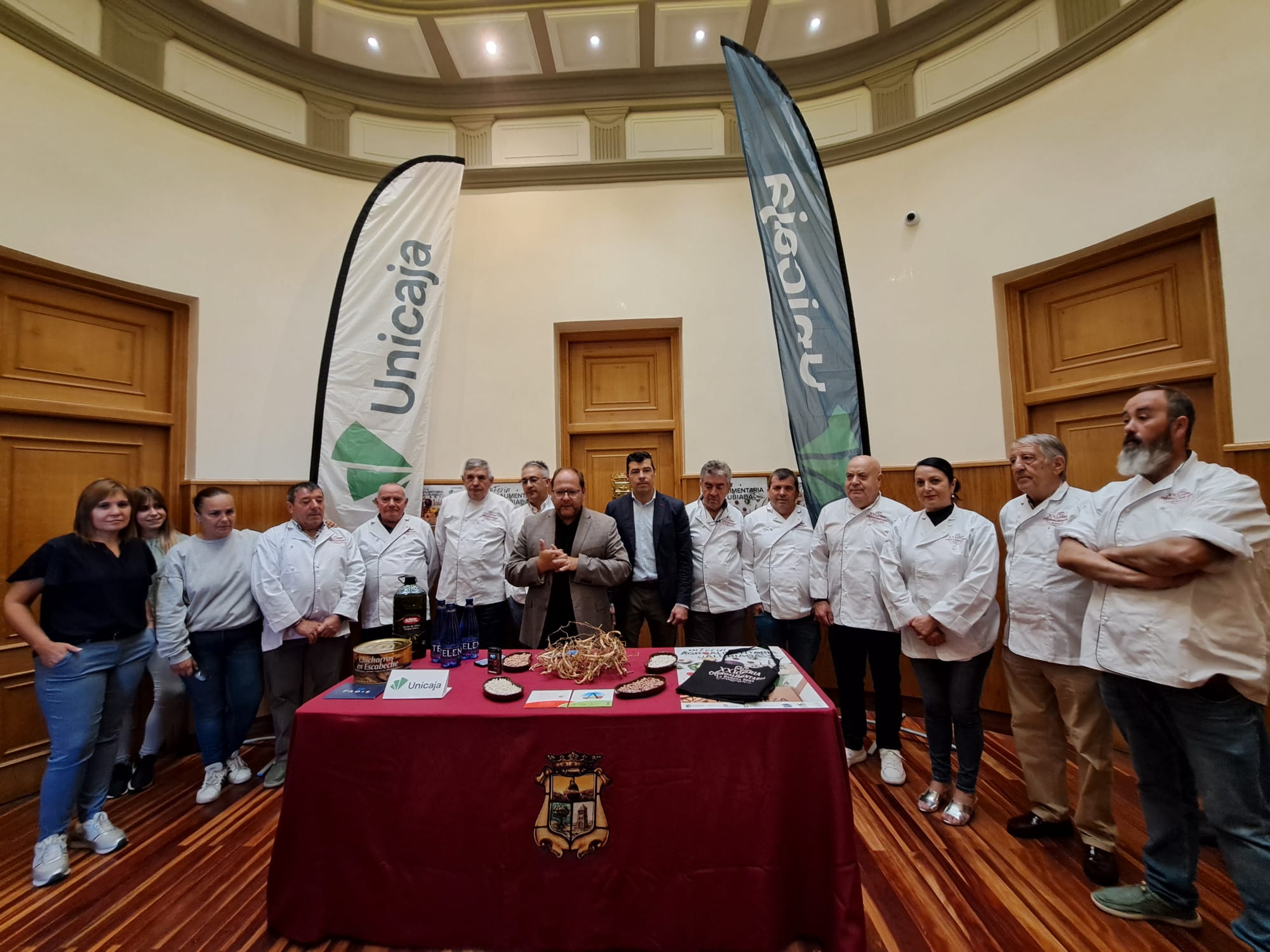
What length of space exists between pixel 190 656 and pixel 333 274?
276 cm

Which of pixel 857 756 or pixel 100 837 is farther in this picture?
pixel 857 756

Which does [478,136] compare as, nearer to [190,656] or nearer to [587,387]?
[587,387]

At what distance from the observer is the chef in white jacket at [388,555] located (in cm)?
301

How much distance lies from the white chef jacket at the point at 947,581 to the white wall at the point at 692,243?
1423 mm

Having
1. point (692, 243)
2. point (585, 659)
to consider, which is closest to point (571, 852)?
point (585, 659)

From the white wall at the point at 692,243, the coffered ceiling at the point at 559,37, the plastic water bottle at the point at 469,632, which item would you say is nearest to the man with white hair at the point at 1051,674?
the white wall at the point at 692,243

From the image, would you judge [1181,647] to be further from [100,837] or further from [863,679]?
[100,837]

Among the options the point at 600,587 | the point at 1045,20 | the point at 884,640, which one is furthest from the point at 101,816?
the point at 1045,20

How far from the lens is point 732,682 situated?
5.63 ft

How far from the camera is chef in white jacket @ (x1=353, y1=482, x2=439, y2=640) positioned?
3.01 metres

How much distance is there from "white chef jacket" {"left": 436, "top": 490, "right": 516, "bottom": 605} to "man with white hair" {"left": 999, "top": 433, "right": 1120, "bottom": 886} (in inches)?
102

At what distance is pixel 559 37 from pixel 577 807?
4.92m

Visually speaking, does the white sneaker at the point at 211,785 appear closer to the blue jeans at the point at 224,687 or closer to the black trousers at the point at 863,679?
the blue jeans at the point at 224,687

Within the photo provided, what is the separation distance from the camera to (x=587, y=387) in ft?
14.3
